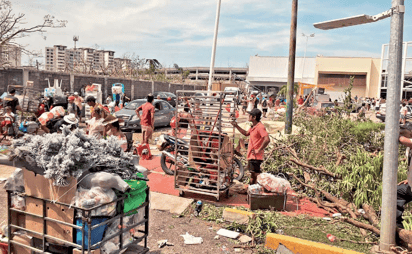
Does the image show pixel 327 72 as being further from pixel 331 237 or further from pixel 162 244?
pixel 162 244

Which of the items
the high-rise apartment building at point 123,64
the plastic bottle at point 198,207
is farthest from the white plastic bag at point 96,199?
the high-rise apartment building at point 123,64

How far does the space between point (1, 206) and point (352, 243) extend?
602 cm

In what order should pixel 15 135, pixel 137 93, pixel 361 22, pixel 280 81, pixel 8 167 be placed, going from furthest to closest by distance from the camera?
pixel 280 81 < pixel 137 93 < pixel 15 135 < pixel 8 167 < pixel 361 22

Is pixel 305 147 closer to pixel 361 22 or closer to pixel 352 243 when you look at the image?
pixel 352 243

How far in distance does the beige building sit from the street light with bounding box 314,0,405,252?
2413 inches

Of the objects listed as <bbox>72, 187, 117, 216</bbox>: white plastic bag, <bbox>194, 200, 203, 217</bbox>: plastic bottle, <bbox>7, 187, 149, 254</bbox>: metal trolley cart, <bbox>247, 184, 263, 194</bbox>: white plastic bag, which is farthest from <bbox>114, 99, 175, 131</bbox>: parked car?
<bbox>72, 187, 117, 216</bbox>: white plastic bag

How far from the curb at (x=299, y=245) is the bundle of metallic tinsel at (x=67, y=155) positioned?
259 centimetres

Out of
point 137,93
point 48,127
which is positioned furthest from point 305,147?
point 137,93

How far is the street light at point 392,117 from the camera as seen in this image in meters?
4.55

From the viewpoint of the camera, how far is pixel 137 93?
3338cm

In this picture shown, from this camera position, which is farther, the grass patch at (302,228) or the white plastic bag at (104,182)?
the grass patch at (302,228)

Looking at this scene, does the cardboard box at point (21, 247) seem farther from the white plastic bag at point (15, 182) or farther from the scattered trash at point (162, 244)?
the scattered trash at point (162, 244)

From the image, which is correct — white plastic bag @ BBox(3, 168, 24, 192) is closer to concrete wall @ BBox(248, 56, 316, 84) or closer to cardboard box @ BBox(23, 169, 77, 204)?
cardboard box @ BBox(23, 169, 77, 204)

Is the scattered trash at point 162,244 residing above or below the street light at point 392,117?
below
